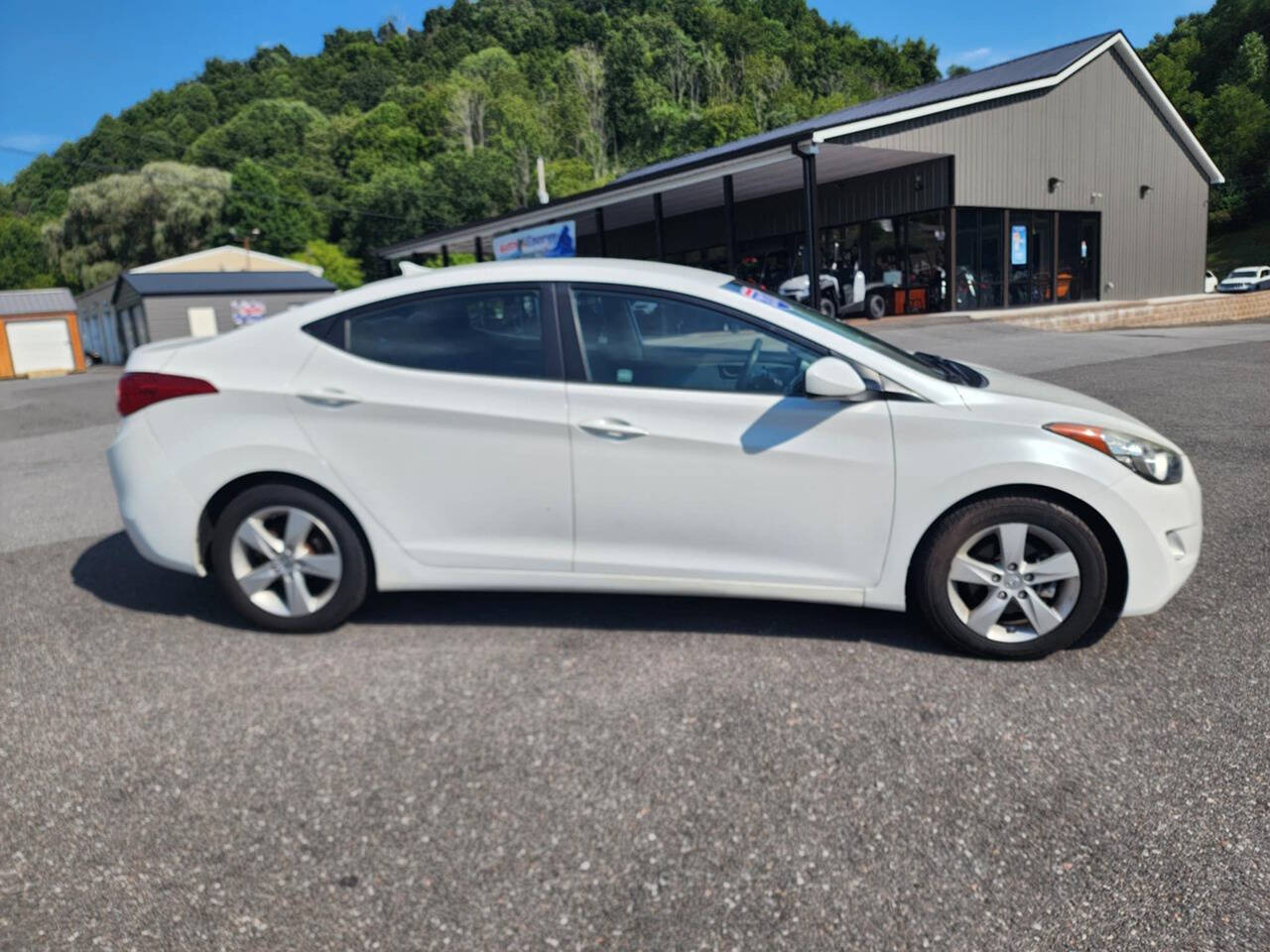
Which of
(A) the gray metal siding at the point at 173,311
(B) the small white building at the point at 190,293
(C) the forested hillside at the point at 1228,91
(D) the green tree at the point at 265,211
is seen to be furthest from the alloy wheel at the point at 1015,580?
(D) the green tree at the point at 265,211

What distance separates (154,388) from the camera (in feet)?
13.1

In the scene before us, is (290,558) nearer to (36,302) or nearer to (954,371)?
(954,371)

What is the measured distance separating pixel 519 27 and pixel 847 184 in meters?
83.9

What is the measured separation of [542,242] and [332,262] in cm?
4780

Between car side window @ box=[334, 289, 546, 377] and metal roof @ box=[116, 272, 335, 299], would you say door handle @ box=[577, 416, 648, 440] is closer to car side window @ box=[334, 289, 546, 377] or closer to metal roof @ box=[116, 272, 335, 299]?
car side window @ box=[334, 289, 546, 377]

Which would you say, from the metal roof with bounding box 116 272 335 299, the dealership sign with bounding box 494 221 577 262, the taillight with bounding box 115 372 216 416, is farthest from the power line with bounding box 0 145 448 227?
the taillight with bounding box 115 372 216 416

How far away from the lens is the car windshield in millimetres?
3734

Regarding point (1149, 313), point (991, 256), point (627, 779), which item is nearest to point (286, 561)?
point (627, 779)

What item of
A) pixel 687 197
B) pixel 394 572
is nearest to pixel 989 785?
pixel 394 572

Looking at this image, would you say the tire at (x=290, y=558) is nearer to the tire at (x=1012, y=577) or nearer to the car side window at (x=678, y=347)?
the car side window at (x=678, y=347)

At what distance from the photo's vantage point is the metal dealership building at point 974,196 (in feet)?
72.6

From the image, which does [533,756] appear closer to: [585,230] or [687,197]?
[687,197]

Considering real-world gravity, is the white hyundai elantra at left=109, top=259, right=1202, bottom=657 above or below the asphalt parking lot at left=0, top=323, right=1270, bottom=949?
above

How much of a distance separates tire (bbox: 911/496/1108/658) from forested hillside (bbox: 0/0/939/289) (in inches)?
2600
